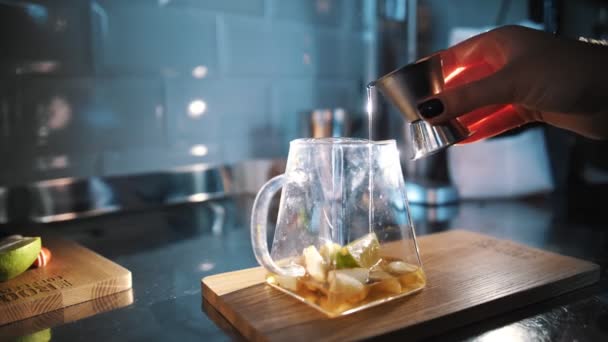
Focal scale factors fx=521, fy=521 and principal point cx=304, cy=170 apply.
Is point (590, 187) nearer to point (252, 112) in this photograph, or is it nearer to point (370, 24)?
point (370, 24)

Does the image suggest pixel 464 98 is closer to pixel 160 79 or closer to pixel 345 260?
pixel 345 260

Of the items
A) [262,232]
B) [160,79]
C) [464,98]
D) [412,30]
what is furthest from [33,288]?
[412,30]

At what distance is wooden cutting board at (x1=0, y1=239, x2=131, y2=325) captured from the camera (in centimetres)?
55

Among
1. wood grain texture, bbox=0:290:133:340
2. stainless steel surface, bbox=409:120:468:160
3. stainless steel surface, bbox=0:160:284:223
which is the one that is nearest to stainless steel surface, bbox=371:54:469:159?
stainless steel surface, bbox=409:120:468:160

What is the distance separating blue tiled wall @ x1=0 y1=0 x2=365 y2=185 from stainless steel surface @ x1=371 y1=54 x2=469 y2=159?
68 centimetres

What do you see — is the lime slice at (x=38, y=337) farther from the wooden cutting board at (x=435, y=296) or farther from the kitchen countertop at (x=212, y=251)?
the wooden cutting board at (x=435, y=296)

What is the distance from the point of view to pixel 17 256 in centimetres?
61

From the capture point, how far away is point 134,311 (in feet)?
1.87

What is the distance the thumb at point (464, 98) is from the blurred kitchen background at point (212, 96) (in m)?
0.67

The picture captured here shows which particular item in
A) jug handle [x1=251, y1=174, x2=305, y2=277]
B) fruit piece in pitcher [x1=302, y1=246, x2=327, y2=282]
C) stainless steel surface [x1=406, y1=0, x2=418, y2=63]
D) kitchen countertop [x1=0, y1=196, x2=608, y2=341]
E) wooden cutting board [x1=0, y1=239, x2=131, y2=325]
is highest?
stainless steel surface [x1=406, y1=0, x2=418, y2=63]

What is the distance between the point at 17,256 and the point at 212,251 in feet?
0.94

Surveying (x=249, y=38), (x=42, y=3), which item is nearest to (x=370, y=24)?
(x=249, y=38)

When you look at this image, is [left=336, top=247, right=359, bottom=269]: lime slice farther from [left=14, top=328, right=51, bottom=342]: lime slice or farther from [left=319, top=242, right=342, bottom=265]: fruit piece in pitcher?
[left=14, top=328, right=51, bottom=342]: lime slice

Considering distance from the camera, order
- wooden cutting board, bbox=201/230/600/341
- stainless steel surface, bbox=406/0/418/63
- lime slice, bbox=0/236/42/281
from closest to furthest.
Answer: wooden cutting board, bbox=201/230/600/341 < lime slice, bbox=0/236/42/281 < stainless steel surface, bbox=406/0/418/63
